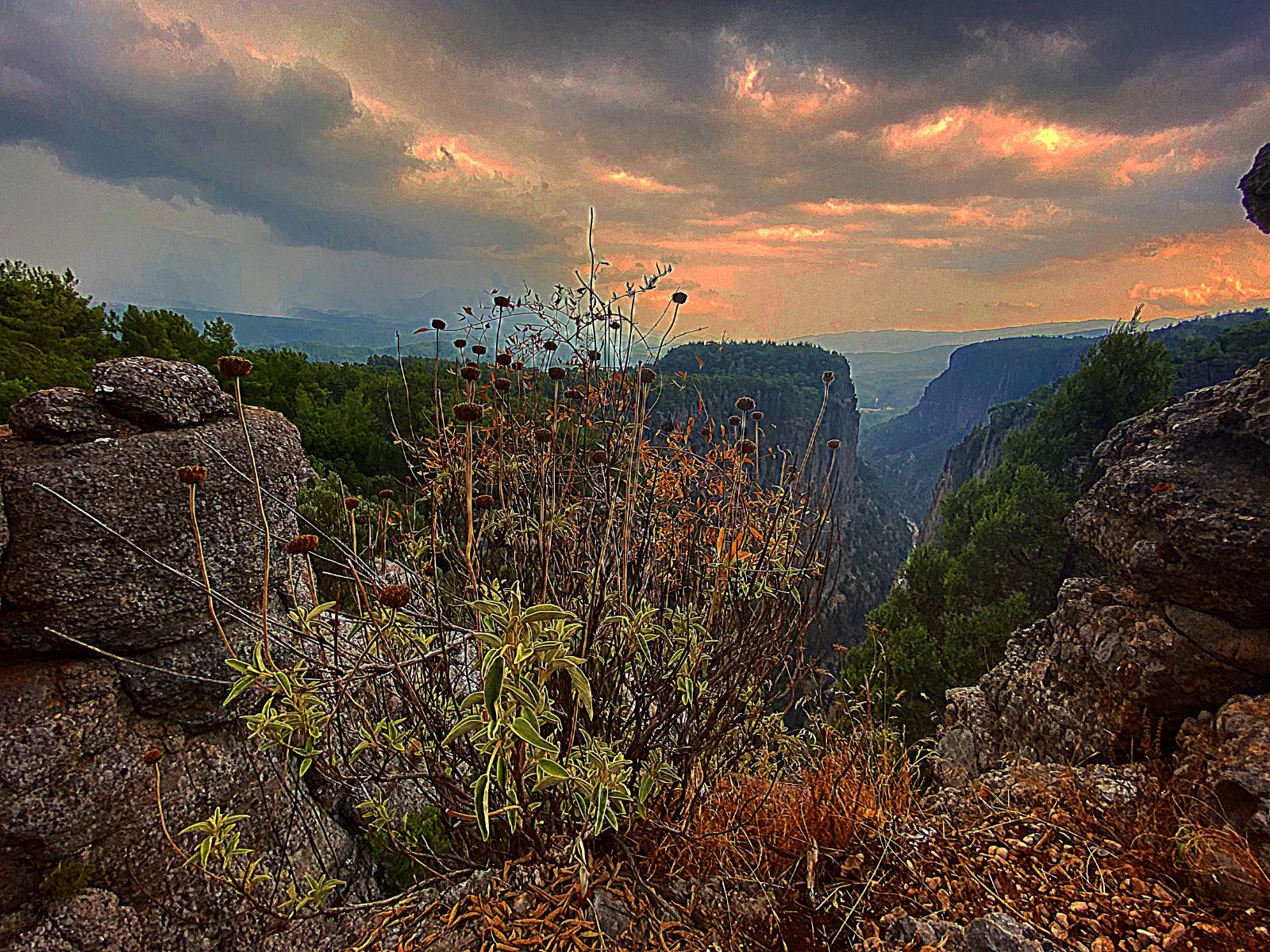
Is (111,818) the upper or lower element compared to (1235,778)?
lower

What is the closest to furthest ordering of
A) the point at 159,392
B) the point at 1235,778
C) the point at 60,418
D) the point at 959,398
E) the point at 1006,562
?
the point at 60,418
the point at 1235,778
the point at 159,392
the point at 1006,562
the point at 959,398

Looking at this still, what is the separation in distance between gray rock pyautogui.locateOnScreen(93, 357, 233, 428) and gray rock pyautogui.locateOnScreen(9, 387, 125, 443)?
0.29 feet

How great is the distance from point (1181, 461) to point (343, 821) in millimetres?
8690

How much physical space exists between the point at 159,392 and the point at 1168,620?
8575mm

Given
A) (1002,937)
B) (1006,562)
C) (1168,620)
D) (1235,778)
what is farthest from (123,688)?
(1006,562)

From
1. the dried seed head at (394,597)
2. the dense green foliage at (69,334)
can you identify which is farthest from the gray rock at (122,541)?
the dense green foliage at (69,334)

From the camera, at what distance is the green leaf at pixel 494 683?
1141 millimetres

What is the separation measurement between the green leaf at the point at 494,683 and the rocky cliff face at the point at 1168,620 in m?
4.35

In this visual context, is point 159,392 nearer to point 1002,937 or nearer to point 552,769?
point 552,769

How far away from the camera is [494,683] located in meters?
1.15

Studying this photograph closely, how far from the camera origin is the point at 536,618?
1.36 meters

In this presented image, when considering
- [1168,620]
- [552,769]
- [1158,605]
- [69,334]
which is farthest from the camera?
[69,334]

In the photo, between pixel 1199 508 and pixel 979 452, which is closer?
pixel 1199 508

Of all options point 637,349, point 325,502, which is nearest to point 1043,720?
point 637,349
